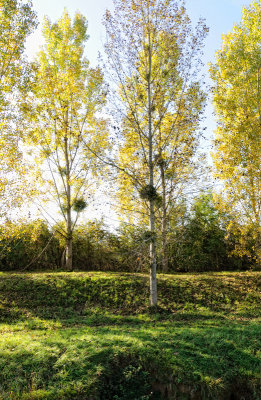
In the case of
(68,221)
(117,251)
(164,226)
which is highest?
(68,221)

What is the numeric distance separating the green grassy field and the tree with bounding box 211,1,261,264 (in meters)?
3.31

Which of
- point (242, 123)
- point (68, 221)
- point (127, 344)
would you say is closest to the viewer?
point (127, 344)

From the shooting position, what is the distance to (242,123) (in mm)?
11000

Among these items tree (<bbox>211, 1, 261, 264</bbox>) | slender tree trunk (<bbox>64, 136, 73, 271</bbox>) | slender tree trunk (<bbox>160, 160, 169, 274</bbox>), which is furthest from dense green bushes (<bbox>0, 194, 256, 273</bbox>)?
tree (<bbox>211, 1, 261, 264</bbox>)

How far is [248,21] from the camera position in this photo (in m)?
11.1

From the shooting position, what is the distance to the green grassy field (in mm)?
4398

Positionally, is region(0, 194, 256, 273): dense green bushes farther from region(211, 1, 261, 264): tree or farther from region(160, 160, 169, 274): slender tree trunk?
region(211, 1, 261, 264): tree

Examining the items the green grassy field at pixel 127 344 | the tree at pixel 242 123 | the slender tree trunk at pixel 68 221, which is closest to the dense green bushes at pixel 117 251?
the slender tree trunk at pixel 68 221

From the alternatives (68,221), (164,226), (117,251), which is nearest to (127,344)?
(164,226)

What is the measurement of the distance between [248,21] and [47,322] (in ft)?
42.0

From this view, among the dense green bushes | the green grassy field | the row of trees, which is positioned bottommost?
the green grassy field

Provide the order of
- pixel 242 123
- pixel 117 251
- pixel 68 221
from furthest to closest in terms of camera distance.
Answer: pixel 68 221 → pixel 117 251 → pixel 242 123

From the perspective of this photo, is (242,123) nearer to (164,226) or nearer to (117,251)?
(164,226)

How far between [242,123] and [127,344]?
916 centimetres
